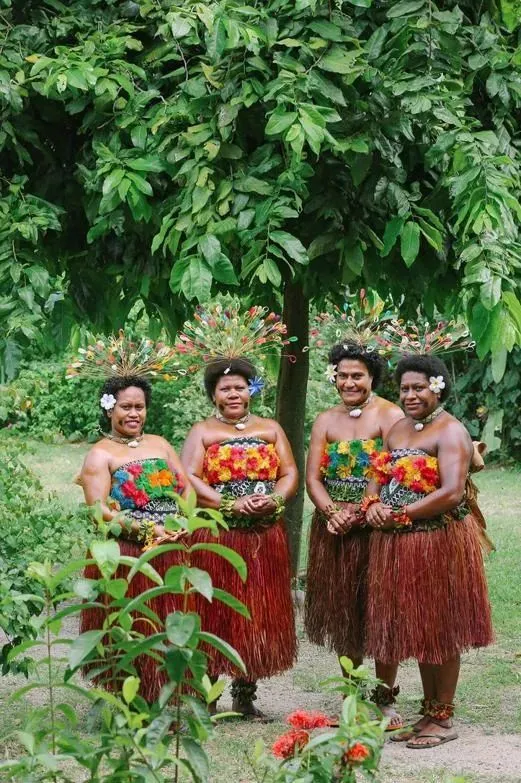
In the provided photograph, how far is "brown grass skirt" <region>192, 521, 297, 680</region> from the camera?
4887mm

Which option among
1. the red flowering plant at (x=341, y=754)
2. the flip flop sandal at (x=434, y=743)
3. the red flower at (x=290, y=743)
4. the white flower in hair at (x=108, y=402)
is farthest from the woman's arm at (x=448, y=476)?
the red flowering plant at (x=341, y=754)

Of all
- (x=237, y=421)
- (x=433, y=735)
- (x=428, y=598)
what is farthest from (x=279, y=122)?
(x=433, y=735)

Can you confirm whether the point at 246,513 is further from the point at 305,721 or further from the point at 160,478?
the point at 305,721

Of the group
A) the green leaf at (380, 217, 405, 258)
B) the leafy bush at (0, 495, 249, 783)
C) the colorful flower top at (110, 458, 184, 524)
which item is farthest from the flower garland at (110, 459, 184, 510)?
the leafy bush at (0, 495, 249, 783)

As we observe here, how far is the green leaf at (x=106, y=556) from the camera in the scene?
2301mm

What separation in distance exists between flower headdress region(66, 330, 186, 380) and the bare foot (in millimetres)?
1721

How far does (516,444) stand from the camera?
12.5 metres

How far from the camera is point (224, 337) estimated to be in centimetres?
507

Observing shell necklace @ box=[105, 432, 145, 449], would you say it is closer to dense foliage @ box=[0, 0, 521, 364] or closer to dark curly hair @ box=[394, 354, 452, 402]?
dense foliage @ box=[0, 0, 521, 364]

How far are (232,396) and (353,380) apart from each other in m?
0.50

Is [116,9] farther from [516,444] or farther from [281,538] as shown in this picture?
[516,444]

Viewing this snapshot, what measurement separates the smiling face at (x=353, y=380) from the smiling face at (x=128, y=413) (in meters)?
0.83

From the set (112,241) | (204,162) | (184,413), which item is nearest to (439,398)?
(204,162)

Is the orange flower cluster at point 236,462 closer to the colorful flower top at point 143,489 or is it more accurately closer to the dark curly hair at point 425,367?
the colorful flower top at point 143,489
